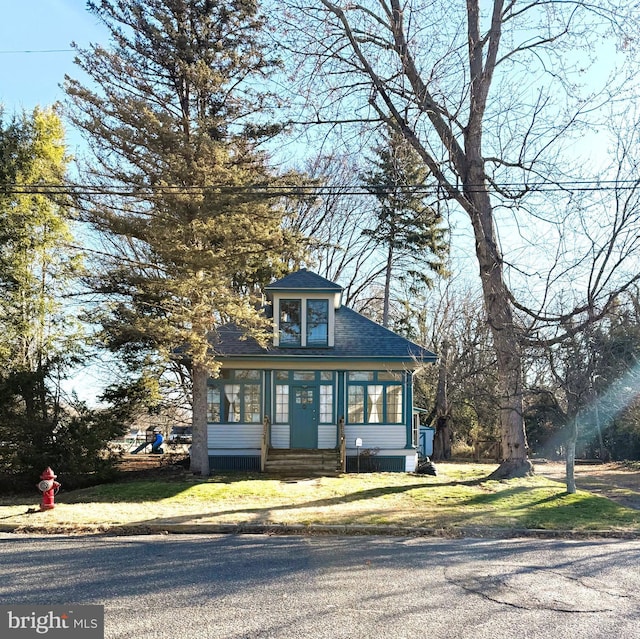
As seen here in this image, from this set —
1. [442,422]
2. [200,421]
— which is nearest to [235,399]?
[200,421]

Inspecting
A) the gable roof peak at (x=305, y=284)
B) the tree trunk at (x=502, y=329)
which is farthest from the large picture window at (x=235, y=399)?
the tree trunk at (x=502, y=329)

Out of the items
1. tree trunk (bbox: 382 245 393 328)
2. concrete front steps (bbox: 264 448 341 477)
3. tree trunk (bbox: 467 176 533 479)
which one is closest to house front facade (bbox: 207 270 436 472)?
concrete front steps (bbox: 264 448 341 477)

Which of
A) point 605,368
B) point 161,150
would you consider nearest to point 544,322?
point 605,368

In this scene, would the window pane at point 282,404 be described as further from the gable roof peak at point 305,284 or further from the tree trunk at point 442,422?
the tree trunk at point 442,422

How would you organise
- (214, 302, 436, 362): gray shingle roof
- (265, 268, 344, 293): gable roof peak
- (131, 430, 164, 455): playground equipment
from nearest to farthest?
(214, 302, 436, 362): gray shingle roof → (265, 268, 344, 293): gable roof peak → (131, 430, 164, 455): playground equipment

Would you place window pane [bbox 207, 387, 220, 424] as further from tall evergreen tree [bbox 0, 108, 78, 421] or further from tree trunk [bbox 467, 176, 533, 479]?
tree trunk [bbox 467, 176, 533, 479]

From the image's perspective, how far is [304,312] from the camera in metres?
19.9

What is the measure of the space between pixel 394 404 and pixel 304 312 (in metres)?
4.30

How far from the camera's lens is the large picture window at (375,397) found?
63.6 feet

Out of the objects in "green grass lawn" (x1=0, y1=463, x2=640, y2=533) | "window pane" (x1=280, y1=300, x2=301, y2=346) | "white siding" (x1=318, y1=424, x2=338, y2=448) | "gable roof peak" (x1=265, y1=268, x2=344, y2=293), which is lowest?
"green grass lawn" (x1=0, y1=463, x2=640, y2=533)

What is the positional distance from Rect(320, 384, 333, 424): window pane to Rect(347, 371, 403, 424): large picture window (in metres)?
0.60

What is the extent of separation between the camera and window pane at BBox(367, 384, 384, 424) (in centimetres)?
1939

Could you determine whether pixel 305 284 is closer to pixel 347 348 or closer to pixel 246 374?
pixel 347 348

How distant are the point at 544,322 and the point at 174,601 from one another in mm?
10226
